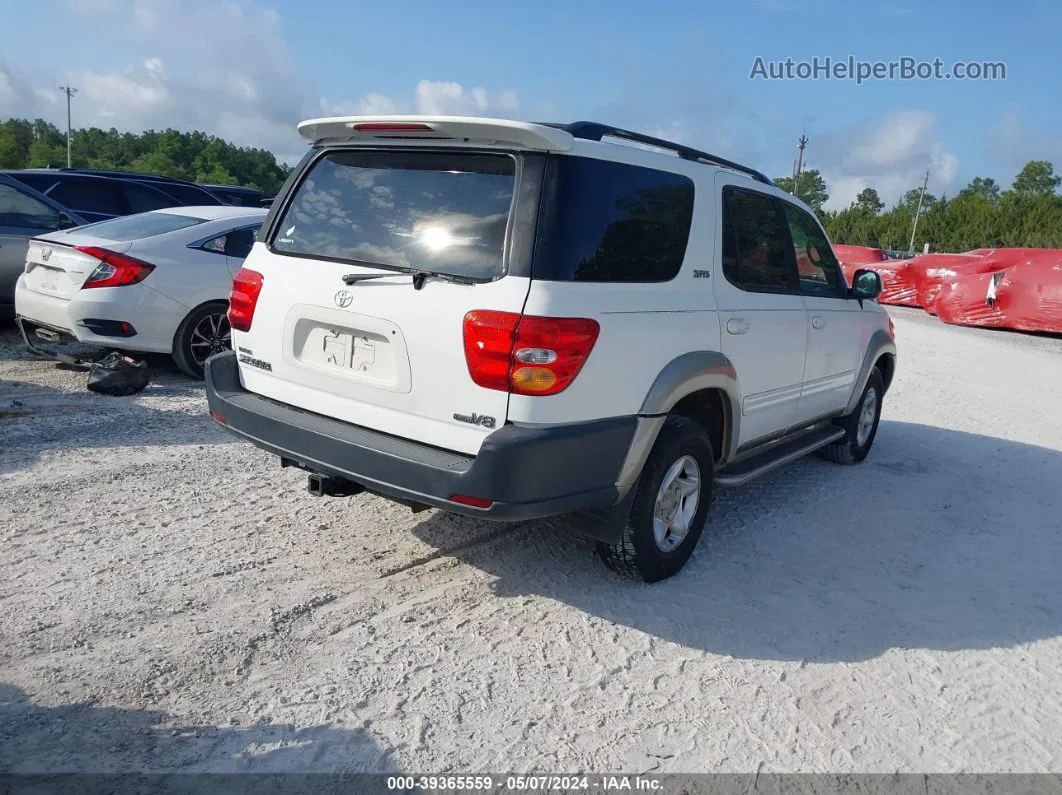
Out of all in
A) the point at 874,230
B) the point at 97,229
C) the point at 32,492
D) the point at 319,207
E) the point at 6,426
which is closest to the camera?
the point at 319,207

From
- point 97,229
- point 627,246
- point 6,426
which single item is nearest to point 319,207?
point 627,246

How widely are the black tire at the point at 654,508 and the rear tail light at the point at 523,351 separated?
0.77 m

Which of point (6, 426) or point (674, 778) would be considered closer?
point (674, 778)

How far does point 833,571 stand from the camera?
4.39 meters

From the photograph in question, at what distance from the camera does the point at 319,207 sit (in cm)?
391

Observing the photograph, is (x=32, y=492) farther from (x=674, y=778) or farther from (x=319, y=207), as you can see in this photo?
(x=674, y=778)

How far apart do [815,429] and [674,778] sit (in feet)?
11.5

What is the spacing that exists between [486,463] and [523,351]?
445 millimetres

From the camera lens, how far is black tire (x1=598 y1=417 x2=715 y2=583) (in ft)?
12.3

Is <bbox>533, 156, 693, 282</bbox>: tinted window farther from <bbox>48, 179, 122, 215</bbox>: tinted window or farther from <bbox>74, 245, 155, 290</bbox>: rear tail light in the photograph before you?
<bbox>48, 179, 122, 215</bbox>: tinted window

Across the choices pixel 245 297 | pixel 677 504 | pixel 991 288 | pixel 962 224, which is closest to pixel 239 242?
pixel 245 297

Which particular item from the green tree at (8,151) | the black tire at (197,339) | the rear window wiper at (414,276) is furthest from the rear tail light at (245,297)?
the green tree at (8,151)

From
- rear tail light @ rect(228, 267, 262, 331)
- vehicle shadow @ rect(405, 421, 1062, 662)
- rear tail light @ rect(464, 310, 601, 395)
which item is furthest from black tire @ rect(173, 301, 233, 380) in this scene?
rear tail light @ rect(464, 310, 601, 395)

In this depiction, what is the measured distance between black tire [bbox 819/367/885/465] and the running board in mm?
258
